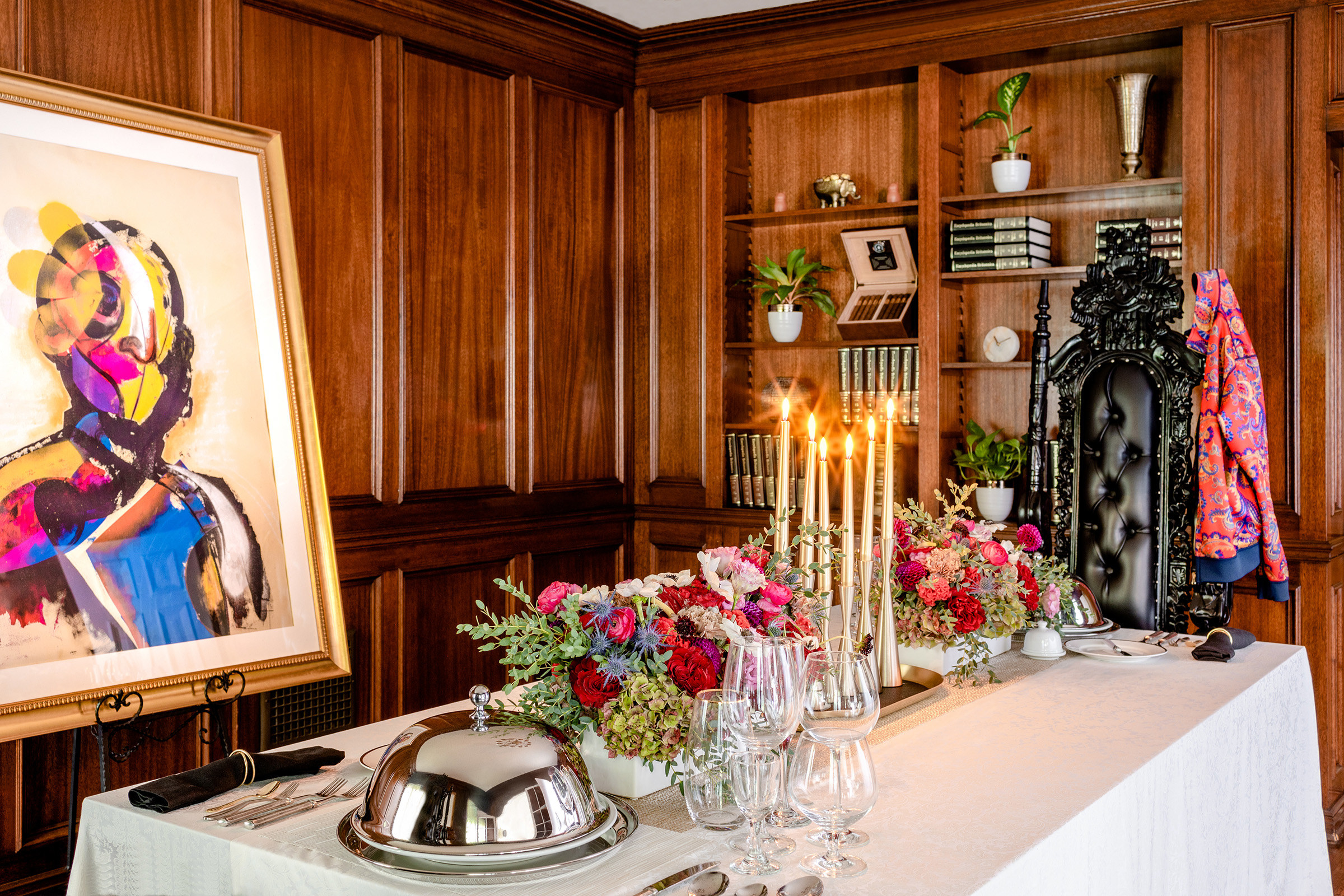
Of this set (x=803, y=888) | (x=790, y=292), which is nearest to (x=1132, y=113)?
(x=790, y=292)

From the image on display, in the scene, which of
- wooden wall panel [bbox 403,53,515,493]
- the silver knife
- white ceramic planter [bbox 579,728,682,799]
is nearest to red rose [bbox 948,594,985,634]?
white ceramic planter [bbox 579,728,682,799]

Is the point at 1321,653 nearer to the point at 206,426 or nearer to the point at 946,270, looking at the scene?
the point at 946,270

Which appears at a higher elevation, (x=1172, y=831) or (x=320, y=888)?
(x=320, y=888)

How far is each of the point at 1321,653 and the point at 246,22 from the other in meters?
3.89

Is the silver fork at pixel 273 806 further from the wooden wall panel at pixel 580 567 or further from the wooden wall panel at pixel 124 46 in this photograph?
the wooden wall panel at pixel 580 567

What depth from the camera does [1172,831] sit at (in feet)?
5.92

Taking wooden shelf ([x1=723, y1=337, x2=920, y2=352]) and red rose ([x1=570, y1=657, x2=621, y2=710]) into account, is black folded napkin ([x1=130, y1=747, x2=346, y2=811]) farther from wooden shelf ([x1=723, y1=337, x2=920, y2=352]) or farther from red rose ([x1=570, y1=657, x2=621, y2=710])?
wooden shelf ([x1=723, y1=337, x2=920, y2=352])

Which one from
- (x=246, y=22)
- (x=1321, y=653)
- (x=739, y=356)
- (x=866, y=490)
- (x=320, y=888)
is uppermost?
(x=246, y=22)

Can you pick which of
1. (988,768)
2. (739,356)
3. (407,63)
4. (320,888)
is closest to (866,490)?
(988,768)

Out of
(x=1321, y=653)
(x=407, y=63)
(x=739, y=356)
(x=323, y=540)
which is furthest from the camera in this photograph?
(x=739, y=356)

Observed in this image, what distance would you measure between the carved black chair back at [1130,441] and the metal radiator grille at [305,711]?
218cm

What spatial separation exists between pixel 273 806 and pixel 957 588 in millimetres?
1296

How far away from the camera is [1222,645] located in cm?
249

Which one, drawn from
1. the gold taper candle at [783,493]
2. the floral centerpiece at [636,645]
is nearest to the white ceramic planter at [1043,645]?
the gold taper candle at [783,493]
